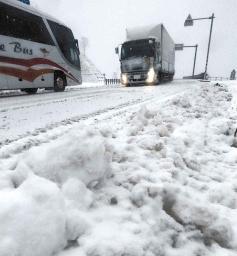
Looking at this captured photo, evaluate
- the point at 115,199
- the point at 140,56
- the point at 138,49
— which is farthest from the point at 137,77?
the point at 115,199

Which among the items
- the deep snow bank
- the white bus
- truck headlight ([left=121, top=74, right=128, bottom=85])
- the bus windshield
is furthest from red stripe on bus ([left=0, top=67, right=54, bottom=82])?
the deep snow bank

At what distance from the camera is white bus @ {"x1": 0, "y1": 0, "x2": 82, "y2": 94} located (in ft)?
32.0

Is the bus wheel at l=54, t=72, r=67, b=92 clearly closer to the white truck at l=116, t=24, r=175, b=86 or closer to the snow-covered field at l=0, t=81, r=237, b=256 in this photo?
the white truck at l=116, t=24, r=175, b=86

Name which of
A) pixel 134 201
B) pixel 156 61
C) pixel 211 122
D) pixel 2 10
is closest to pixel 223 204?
pixel 134 201

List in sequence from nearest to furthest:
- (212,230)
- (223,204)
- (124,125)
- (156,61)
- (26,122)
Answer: (212,230) < (223,204) < (124,125) < (26,122) < (156,61)

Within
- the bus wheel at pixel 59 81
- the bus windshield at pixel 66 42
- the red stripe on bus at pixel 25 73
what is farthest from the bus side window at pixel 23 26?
the bus wheel at pixel 59 81

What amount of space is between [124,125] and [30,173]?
2364 millimetres

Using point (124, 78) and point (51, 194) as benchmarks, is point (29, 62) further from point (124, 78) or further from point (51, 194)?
point (51, 194)

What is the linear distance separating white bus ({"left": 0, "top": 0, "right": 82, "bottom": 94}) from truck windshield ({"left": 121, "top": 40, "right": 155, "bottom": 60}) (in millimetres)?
3990

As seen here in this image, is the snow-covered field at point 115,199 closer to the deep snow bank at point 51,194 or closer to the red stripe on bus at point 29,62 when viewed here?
the deep snow bank at point 51,194

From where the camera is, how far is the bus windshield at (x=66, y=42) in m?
12.6

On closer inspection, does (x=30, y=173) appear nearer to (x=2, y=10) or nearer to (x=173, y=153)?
(x=173, y=153)

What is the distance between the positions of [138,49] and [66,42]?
5.06 meters

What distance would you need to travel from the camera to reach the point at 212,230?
5.44ft
